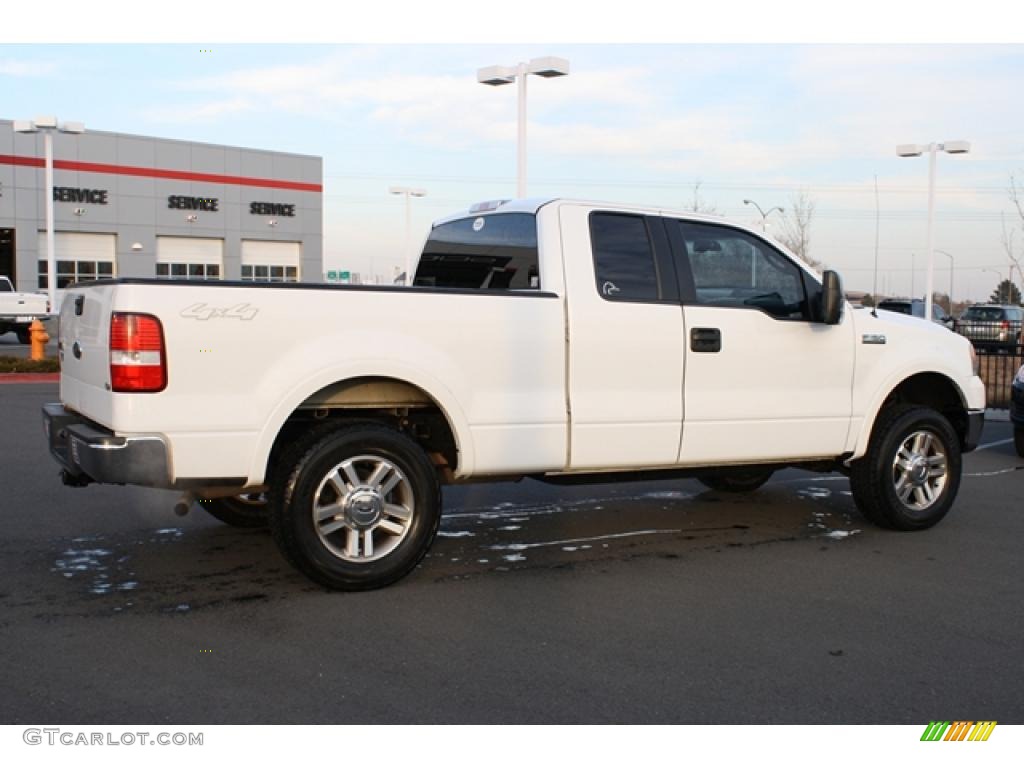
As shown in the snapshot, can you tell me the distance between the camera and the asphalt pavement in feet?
13.4

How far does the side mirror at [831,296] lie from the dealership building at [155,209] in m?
40.2

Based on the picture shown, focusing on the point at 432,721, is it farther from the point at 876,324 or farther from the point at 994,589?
the point at 876,324

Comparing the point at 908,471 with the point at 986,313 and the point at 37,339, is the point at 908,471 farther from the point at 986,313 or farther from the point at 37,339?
the point at 986,313

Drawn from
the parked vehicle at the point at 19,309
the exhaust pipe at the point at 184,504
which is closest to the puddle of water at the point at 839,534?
the exhaust pipe at the point at 184,504

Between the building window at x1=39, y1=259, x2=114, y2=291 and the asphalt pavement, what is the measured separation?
43.1 m

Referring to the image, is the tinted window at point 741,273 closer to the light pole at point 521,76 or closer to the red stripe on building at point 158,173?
the light pole at point 521,76

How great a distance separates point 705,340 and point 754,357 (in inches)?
15.9

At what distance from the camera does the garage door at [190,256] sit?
170 feet

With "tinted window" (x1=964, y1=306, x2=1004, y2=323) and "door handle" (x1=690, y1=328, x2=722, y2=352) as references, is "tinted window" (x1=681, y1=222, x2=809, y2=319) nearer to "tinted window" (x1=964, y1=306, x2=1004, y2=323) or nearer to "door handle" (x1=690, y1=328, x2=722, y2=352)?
"door handle" (x1=690, y1=328, x2=722, y2=352)

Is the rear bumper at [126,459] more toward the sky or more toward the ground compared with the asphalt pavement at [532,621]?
more toward the sky

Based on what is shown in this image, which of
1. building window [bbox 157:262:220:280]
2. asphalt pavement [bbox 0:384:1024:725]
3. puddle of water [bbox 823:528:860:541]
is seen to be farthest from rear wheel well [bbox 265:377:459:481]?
building window [bbox 157:262:220:280]

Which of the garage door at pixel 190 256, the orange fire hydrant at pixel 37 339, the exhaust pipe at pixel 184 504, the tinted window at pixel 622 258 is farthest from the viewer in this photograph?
the garage door at pixel 190 256

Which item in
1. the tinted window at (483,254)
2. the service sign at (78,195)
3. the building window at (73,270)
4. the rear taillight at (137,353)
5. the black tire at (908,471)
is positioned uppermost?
the service sign at (78,195)
